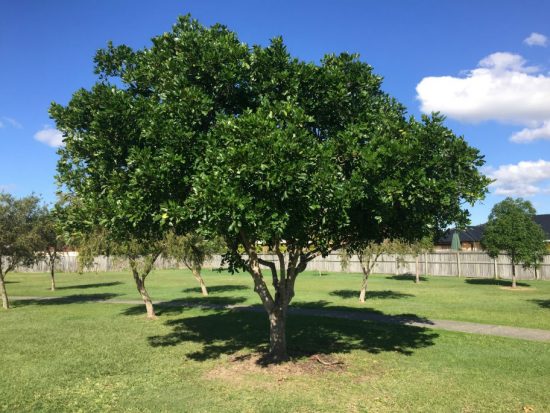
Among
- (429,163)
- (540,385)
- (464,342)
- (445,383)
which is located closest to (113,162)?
(429,163)

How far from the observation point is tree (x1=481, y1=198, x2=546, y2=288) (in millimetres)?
29125

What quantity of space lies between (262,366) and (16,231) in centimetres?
1837

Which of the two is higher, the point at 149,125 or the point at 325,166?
the point at 149,125

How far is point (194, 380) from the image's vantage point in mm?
9719

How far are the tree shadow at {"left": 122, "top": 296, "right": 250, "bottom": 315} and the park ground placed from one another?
72cm

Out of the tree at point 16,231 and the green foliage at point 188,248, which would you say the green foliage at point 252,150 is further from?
the tree at point 16,231

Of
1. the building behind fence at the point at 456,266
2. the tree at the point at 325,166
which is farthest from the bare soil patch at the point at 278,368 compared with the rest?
the building behind fence at the point at 456,266

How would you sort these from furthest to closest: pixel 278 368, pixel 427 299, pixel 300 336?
pixel 427 299 → pixel 300 336 → pixel 278 368

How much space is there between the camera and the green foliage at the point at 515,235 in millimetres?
29125

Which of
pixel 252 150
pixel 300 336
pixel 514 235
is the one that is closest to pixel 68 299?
pixel 300 336

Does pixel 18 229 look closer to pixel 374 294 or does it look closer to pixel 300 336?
pixel 300 336

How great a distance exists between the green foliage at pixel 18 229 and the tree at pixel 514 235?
27.2 meters

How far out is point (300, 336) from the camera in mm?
14031

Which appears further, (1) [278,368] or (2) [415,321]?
(2) [415,321]
